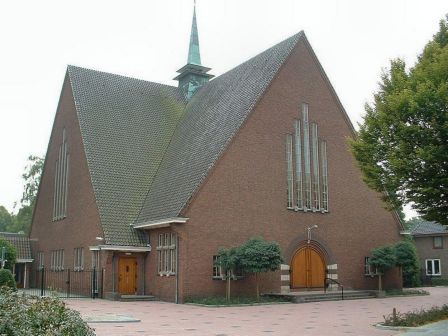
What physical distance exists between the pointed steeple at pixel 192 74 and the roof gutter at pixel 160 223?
1404 centimetres

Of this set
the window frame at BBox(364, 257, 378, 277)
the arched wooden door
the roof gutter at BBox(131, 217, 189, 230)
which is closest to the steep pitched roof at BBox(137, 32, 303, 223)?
the roof gutter at BBox(131, 217, 189, 230)

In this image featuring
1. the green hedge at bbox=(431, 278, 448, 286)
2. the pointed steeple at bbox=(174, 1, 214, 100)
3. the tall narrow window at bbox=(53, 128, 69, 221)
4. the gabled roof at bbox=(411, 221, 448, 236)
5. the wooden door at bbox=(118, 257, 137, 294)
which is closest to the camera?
the wooden door at bbox=(118, 257, 137, 294)

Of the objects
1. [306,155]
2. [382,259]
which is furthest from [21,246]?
[382,259]

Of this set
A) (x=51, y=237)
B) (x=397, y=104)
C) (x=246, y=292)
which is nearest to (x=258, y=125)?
(x=246, y=292)

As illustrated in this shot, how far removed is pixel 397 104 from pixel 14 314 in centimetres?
1150

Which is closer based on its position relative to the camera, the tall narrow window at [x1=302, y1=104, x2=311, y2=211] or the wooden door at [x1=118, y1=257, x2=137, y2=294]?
the wooden door at [x1=118, y1=257, x2=137, y2=294]

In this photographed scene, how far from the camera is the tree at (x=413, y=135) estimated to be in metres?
15.2

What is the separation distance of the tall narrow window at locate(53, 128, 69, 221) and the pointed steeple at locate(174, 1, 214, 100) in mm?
9710

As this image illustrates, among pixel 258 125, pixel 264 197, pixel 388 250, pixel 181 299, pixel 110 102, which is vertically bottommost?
pixel 181 299

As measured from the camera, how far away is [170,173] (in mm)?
31312

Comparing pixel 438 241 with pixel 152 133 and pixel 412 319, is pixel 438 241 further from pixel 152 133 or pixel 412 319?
pixel 412 319

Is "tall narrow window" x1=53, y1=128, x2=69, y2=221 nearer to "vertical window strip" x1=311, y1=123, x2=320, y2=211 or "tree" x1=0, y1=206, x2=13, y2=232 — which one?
"vertical window strip" x1=311, y1=123, x2=320, y2=211

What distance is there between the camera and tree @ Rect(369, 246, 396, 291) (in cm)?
3203

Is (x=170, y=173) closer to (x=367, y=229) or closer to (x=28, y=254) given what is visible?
(x=367, y=229)
